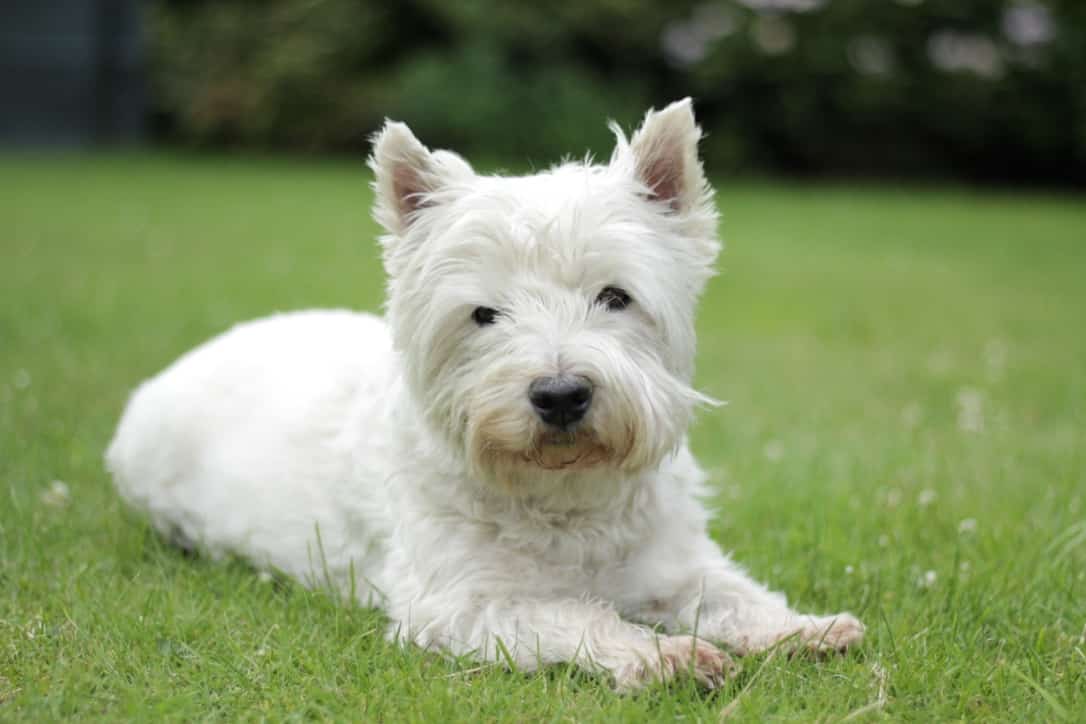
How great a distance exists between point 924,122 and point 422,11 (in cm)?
1066

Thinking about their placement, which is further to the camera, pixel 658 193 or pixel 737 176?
pixel 737 176

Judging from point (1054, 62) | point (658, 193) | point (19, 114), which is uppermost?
point (658, 193)

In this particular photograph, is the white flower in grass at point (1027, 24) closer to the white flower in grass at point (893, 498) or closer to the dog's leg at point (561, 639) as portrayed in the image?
the white flower in grass at point (893, 498)

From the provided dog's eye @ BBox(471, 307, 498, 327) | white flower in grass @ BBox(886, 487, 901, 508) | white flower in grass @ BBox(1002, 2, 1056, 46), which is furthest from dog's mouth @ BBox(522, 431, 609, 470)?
white flower in grass @ BBox(1002, 2, 1056, 46)

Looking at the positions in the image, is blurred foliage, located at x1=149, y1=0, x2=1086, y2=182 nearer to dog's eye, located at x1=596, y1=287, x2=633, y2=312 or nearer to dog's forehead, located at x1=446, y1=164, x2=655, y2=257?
dog's forehead, located at x1=446, y1=164, x2=655, y2=257

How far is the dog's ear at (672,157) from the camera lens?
3605 millimetres

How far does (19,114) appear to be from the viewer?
24703 mm

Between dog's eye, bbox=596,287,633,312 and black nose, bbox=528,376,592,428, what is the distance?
36 centimetres

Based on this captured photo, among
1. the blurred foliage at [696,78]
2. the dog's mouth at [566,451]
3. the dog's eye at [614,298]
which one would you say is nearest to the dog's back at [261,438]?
the dog's mouth at [566,451]

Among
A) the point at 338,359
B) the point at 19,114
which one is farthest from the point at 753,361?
the point at 19,114

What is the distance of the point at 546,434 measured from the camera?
322cm

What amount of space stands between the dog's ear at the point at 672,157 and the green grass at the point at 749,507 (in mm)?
1434

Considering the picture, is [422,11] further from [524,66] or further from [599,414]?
[599,414]

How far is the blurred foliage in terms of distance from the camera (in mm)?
23062
